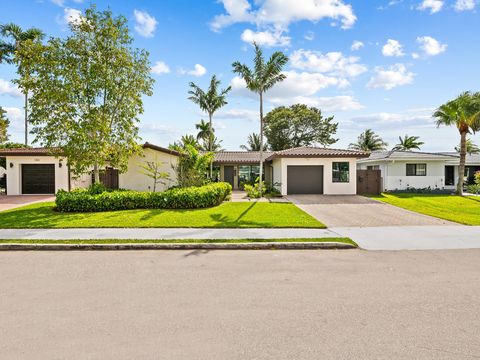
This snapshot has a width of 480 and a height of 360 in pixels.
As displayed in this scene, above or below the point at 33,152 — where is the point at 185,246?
below

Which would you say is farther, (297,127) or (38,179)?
(297,127)

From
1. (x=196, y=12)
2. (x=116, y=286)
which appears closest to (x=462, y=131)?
(x=196, y=12)

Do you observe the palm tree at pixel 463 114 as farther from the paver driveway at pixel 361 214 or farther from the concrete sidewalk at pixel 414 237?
the concrete sidewalk at pixel 414 237

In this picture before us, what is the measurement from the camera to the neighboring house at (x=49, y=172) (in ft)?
68.1

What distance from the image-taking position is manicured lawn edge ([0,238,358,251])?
25.5 feet

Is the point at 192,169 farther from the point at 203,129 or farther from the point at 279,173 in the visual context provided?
the point at 203,129

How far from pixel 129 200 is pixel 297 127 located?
117 feet

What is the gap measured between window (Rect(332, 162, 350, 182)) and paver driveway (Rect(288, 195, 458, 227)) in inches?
151

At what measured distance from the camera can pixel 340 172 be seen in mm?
21625

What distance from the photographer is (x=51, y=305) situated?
14.5ft

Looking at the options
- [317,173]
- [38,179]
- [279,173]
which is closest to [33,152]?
[38,179]

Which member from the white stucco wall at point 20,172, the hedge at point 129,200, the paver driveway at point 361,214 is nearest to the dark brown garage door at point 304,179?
the paver driveway at point 361,214

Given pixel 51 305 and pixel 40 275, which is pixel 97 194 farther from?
pixel 51 305

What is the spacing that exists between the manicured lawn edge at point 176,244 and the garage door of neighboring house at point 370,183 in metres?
15.4
